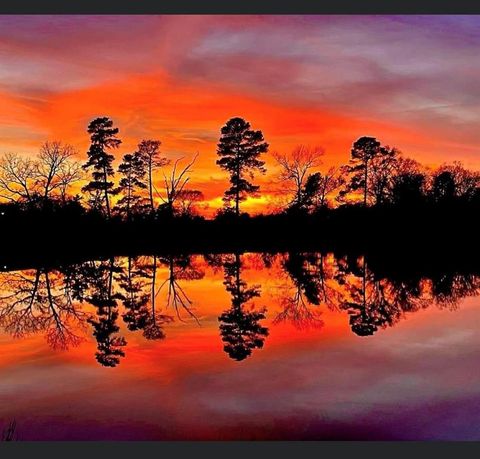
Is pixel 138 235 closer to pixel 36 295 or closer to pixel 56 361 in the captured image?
pixel 36 295

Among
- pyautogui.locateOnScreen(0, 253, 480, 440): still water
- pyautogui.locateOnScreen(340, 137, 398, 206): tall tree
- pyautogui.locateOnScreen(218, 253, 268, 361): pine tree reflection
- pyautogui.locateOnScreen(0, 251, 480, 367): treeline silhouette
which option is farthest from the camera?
pyautogui.locateOnScreen(340, 137, 398, 206): tall tree

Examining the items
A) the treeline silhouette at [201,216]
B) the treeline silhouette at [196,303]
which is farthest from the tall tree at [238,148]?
the treeline silhouette at [196,303]

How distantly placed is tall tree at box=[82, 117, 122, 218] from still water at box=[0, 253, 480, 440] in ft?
76.1

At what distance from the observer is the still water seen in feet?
21.2

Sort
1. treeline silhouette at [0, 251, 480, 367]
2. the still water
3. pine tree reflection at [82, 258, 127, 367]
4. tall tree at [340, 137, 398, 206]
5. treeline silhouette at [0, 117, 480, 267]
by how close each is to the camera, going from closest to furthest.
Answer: the still water, pine tree reflection at [82, 258, 127, 367], treeline silhouette at [0, 251, 480, 367], treeline silhouette at [0, 117, 480, 267], tall tree at [340, 137, 398, 206]

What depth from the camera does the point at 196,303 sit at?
45.2 feet

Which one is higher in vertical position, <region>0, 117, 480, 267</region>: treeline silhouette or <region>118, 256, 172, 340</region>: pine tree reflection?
<region>0, 117, 480, 267</region>: treeline silhouette

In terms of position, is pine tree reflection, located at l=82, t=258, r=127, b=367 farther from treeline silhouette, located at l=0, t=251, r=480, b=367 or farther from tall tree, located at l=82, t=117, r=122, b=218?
tall tree, located at l=82, t=117, r=122, b=218

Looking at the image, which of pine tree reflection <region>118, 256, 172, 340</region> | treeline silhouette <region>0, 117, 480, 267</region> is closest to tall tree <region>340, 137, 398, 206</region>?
treeline silhouette <region>0, 117, 480, 267</region>

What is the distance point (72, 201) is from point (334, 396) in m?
29.3

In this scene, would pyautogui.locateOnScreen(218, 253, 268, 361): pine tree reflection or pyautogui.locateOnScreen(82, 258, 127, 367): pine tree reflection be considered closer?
pyautogui.locateOnScreen(82, 258, 127, 367): pine tree reflection

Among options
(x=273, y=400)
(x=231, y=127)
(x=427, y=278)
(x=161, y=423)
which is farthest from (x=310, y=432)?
(x=231, y=127)

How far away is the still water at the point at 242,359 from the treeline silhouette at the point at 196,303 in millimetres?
53

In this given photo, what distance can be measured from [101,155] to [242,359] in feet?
107
